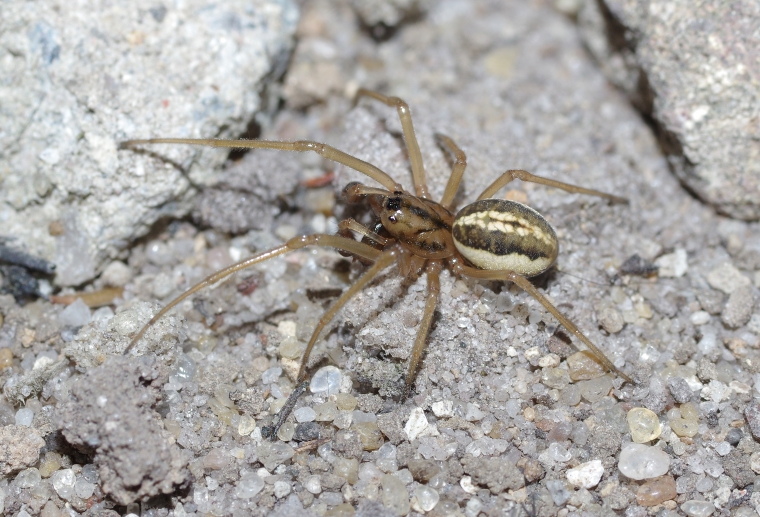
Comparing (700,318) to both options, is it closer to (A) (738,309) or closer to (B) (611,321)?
(A) (738,309)

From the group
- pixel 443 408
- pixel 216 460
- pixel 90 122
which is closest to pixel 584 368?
pixel 443 408

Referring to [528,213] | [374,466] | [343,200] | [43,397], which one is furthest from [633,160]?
[43,397]

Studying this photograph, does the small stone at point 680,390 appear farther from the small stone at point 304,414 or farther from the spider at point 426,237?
the small stone at point 304,414

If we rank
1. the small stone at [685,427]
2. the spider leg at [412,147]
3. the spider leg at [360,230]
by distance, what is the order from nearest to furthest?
the small stone at [685,427]
the spider leg at [360,230]
the spider leg at [412,147]

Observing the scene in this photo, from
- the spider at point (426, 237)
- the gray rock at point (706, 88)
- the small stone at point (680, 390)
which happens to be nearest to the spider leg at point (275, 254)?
the spider at point (426, 237)

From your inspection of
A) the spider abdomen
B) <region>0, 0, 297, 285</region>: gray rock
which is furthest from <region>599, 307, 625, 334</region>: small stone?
<region>0, 0, 297, 285</region>: gray rock

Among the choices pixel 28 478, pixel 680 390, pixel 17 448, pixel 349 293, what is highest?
pixel 349 293
